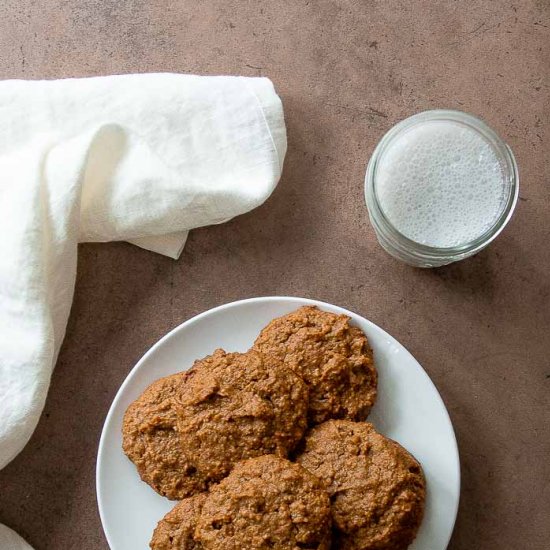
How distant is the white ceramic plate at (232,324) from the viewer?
1595 millimetres

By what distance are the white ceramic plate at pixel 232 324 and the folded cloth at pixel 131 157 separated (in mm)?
221

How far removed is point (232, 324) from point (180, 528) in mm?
457

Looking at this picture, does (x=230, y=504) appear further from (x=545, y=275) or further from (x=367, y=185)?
(x=545, y=275)

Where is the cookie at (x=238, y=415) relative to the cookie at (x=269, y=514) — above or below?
above

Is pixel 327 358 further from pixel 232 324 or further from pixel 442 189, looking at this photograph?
pixel 442 189

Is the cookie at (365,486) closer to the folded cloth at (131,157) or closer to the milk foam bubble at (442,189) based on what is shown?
the milk foam bubble at (442,189)

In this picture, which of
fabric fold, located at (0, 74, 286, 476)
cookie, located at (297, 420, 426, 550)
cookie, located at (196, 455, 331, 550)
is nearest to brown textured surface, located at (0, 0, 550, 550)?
fabric fold, located at (0, 74, 286, 476)

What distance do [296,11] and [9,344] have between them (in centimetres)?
111

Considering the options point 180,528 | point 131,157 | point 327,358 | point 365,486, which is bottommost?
point 180,528

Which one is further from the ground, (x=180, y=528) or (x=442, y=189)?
(x=442, y=189)

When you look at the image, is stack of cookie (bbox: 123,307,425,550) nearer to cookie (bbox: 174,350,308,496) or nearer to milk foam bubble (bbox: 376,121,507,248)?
cookie (bbox: 174,350,308,496)

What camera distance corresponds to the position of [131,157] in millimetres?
1728

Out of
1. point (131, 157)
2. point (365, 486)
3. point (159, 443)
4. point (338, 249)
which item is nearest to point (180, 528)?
point (159, 443)

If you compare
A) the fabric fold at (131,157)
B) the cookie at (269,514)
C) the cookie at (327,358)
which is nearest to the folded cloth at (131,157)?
the fabric fold at (131,157)
